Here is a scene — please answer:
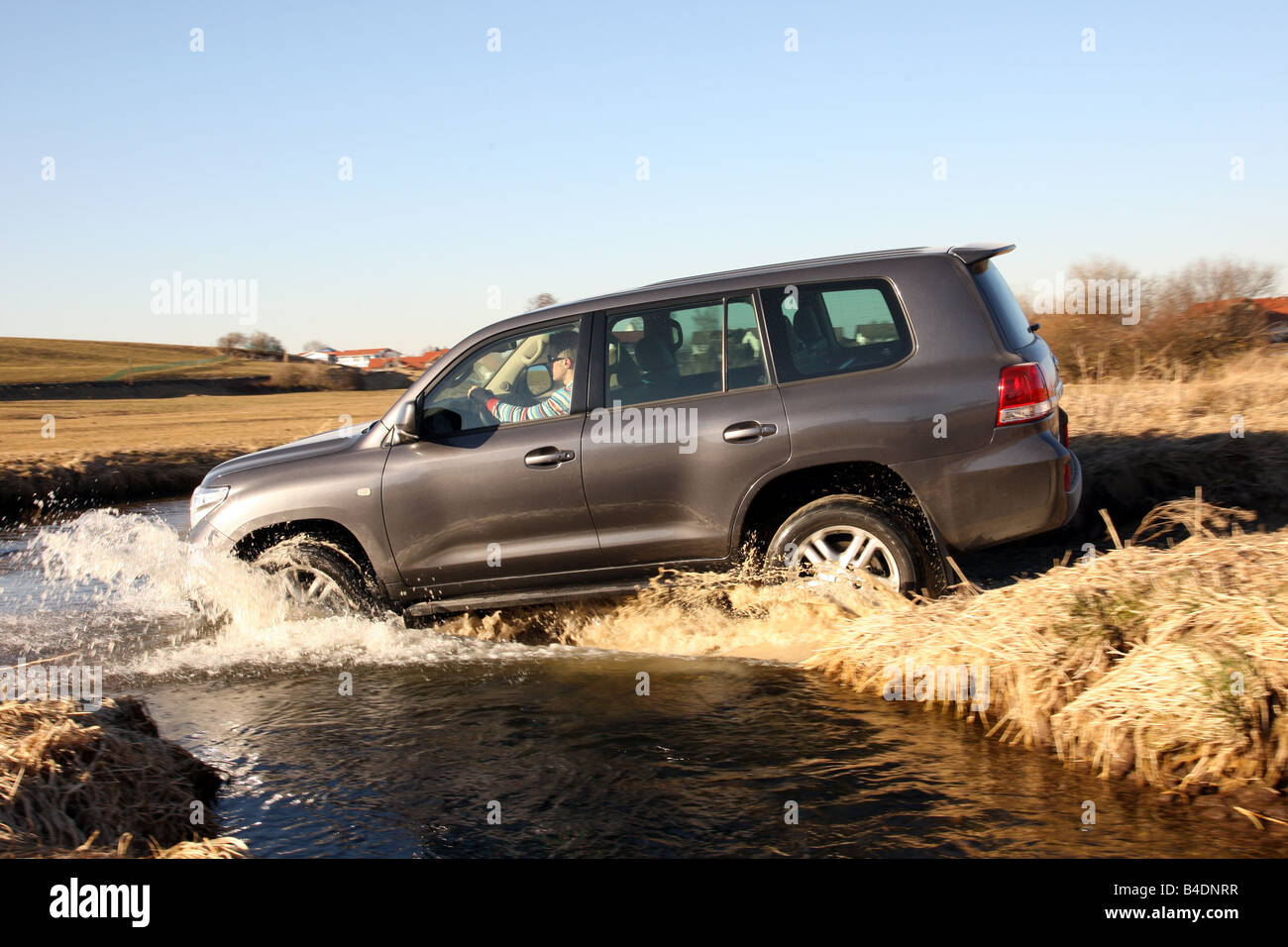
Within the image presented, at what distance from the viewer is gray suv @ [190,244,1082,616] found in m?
5.70

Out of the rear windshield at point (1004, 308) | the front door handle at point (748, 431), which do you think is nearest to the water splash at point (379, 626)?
the front door handle at point (748, 431)

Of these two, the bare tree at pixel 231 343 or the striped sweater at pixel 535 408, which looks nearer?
the striped sweater at pixel 535 408

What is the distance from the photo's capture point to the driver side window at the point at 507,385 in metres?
6.37

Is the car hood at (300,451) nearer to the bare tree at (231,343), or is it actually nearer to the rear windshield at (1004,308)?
the rear windshield at (1004,308)

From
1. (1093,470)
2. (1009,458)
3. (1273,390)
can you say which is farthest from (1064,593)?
(1273,390)

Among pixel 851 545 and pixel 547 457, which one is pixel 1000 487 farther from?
pixel 547 457

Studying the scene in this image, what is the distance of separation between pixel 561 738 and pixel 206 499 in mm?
3088

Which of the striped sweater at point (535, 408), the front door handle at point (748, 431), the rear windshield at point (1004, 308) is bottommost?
the front door handle at point (748, 431)

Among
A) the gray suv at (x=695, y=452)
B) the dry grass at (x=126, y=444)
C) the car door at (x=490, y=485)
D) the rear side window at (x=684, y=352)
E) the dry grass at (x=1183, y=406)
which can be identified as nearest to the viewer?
the gray suv at (x=695, y=452)

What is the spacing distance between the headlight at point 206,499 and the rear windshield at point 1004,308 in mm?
4579

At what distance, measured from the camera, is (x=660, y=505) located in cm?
605

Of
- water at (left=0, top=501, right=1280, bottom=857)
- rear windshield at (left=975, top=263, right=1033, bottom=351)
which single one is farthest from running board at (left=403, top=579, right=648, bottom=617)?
rear windshield at (left=975, top=263, right=1033, bottom=351)

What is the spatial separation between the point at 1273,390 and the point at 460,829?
855cm
